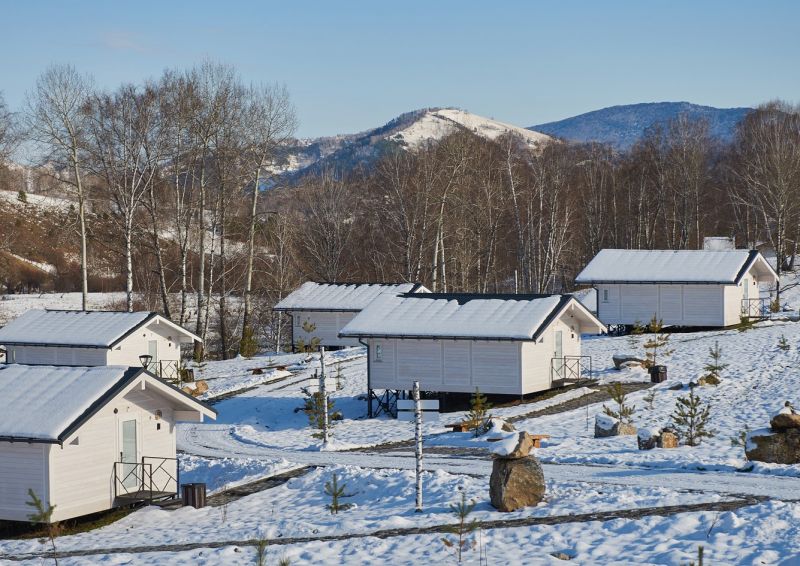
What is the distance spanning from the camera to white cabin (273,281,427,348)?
180 ft

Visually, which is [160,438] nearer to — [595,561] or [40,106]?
[595,561]

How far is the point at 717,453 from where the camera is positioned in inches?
998

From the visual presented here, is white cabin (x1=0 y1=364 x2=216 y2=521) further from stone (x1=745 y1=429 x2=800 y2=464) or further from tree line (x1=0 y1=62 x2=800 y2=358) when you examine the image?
tree line (x1=0 y1=62 x2=800 y2=358)

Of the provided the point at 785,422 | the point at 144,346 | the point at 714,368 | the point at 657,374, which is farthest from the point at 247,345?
the point at 785,422

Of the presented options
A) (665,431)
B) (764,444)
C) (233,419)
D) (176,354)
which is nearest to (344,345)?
(176,354)

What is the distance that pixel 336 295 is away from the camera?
56125 mm

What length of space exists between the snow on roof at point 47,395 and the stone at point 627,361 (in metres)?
23.1

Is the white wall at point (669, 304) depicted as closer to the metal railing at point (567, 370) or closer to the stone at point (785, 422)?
the metal railing at point (567, 370)

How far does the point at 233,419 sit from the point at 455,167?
2687 cm

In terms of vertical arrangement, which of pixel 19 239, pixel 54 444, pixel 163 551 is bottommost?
pixel 163 551

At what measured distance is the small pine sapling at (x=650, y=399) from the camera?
109 ft

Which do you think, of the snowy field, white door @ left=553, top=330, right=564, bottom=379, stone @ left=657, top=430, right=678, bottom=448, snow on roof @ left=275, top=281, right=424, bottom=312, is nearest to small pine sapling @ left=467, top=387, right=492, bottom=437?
the snowy field

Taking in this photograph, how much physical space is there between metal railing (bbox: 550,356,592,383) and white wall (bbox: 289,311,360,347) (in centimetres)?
1704

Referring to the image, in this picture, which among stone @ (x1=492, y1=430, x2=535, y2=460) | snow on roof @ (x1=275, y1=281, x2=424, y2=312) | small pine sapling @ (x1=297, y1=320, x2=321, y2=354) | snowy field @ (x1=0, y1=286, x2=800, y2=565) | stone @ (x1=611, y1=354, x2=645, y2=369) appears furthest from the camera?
snow on roof @ (x1=275, y1=281, x2=424, y2=312)
